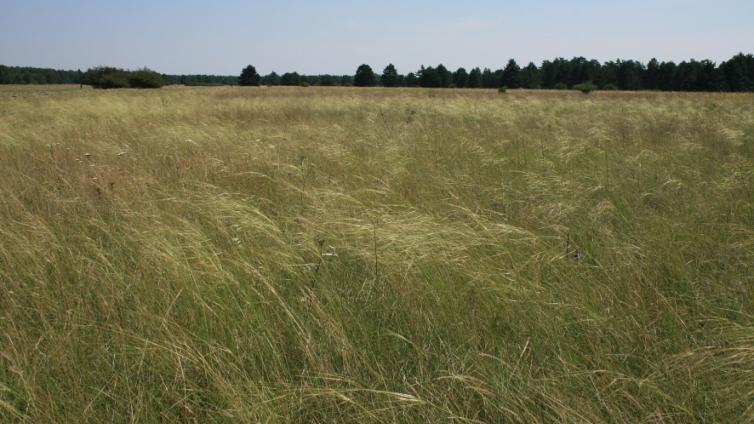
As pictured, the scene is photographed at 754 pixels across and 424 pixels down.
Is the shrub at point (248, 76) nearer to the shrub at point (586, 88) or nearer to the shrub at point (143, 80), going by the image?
the shrub at point (143, 80)

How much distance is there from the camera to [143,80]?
31828 millimetres

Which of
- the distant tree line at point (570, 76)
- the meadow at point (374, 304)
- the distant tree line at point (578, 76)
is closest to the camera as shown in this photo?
the meadow at point (374, 304)

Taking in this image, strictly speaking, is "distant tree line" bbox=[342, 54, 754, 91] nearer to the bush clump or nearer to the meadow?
the bush clump

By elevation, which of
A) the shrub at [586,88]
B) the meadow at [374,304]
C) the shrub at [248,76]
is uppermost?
the shrub at [248,76]

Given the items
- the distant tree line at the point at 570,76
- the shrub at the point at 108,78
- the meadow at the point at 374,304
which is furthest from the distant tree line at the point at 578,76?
the meadow at the point at 374,304

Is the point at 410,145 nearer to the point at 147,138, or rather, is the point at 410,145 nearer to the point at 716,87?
the point at 147,138

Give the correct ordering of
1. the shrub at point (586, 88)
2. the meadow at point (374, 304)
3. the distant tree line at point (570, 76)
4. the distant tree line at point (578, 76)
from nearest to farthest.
Result: the meadow at point (374, 304) < the shrub at point (586, 88) < the distant tree line at point (578, 76) < the distant tree line at point (570, 76)

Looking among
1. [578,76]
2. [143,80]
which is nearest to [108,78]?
[143,80]

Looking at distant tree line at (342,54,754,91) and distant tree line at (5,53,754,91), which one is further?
distant tree line at (342,54,754,91)

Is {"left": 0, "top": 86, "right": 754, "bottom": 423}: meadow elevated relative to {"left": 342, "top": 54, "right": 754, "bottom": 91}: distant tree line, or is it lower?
lower

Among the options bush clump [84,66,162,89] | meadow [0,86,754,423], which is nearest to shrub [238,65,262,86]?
bush clump [84,66,162,89]

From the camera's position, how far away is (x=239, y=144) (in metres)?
4.98

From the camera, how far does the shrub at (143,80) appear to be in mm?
31609

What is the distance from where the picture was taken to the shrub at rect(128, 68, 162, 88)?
1244 inches
